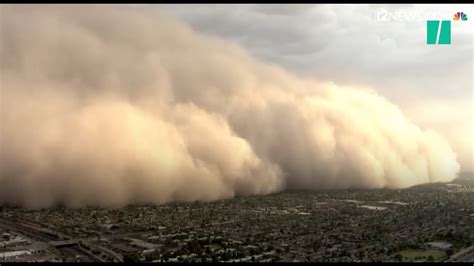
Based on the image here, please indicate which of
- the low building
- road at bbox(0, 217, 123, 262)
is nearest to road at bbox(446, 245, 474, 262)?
the low building

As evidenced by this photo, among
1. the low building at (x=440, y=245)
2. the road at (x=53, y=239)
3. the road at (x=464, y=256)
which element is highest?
the road at (x=53, y=239)

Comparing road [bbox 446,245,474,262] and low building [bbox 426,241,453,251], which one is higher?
low building [bbox 426,241,453,251]

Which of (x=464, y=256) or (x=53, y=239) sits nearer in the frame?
(x=464, y=256)

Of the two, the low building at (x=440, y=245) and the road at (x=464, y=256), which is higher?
the low building at (x=440, y=245)

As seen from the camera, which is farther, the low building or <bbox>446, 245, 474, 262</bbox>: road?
the low building

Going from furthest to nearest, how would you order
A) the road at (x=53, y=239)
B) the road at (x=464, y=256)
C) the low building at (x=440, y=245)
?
the low building at (x=440, y=245) < the road at (x=53, y=239) < the road at (x=464, y=256)

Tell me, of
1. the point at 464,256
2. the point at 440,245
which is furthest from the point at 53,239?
the point at 464,256

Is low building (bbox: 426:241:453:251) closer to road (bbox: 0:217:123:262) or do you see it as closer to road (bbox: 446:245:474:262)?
road (bbox: 446:245:474:262)

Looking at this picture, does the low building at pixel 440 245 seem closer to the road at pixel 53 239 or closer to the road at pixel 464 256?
the road at pixel 464 256

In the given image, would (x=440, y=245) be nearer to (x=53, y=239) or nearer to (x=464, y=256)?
(x=464, y=256)

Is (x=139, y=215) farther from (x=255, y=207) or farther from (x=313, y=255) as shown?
(x=313, y=255)

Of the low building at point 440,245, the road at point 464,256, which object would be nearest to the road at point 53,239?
the road at point 464,256
